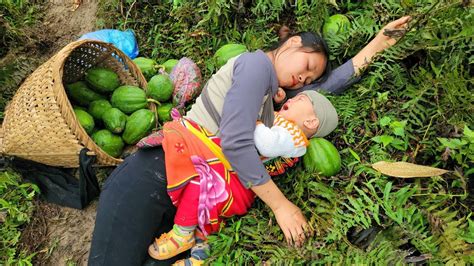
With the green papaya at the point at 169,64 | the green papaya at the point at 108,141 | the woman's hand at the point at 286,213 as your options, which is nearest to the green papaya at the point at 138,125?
the green papaya at the point at 108,141

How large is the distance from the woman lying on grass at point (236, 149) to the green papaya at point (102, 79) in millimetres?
1384

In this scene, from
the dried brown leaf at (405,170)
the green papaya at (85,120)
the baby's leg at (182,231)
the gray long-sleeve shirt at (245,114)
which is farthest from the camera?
the green papaya at (85,120)

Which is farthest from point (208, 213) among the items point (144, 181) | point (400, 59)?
point (400, 59)

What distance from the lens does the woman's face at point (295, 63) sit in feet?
11.2

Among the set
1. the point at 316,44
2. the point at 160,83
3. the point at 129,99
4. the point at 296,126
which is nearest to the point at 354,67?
the point at 316,44

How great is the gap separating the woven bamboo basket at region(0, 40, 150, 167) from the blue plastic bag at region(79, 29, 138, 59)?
20.2 inches

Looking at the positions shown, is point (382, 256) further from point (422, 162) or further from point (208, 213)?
point (208, 213)

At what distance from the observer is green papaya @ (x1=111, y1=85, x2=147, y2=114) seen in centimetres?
435

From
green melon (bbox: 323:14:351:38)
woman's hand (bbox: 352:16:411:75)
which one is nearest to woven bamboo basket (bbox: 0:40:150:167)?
green melon (bbox: 323:14:351:38)

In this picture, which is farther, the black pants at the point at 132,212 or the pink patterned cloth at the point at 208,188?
the black pants at the point at 132,212

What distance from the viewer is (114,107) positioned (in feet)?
14.5

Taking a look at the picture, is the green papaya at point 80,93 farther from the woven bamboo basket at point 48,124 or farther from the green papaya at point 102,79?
the woven bamboo basket at point 48,124

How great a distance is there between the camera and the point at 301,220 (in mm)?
2953

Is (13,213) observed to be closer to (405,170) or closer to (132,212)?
(132,212)
